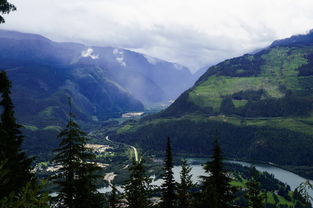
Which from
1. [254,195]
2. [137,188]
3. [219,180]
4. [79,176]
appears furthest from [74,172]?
[254,195]

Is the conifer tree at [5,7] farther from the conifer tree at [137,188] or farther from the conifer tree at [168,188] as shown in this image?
the conifer tree at [168,188]

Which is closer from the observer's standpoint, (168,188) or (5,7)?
(5,7)

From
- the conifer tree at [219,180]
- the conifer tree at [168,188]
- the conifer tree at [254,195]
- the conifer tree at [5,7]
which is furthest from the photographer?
the conifer tree at [168,188]

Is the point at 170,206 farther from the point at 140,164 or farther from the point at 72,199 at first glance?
the point at 72,199

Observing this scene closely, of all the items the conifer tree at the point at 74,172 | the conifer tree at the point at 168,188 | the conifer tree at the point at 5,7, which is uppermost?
the conifer tree at the point at 5,7

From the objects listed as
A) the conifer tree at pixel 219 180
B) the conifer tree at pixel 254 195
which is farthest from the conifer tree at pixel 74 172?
the conifer tree at pixel 254 195

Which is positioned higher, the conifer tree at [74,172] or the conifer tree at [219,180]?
the conifer tree at [74,172]

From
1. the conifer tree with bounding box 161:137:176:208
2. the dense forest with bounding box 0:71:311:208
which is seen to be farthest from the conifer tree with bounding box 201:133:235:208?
the conifer tree with bounding box 161:137:176:208

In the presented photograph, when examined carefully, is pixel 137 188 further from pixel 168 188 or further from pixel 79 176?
pixel 168 188

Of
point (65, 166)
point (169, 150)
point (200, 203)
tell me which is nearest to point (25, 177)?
point (65, 166)
